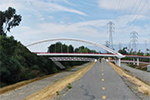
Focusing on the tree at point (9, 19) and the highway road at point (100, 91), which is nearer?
the highway road at point (100, 91)

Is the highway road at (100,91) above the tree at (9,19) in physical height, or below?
below

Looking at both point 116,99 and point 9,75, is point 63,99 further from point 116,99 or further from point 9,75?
point 9,75

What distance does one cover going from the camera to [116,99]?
41.3 feet

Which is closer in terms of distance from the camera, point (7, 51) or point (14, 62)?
point (14, 62)

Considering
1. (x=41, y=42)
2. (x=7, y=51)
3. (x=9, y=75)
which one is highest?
(x=41, y=42)

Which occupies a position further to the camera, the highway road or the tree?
the tree

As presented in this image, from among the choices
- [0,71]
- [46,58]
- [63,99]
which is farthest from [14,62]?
[46,58]

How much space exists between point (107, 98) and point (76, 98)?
76.6 inches

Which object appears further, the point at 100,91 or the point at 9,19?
the point at 9,19

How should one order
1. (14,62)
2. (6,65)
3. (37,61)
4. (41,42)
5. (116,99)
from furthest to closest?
(41,42) → (37,61) → (14,62) → (6,65) → (116,99)

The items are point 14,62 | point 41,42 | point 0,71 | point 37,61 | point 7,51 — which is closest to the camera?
point 0,71

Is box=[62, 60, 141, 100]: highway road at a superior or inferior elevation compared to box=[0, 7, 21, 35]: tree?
inferior

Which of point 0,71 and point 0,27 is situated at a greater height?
point 0,27

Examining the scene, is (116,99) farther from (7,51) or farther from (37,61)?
(37,61)
